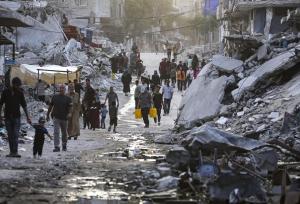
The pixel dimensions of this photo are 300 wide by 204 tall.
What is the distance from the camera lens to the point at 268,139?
12055mm

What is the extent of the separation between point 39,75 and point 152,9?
170 feet

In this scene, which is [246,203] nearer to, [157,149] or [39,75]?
[157,149]

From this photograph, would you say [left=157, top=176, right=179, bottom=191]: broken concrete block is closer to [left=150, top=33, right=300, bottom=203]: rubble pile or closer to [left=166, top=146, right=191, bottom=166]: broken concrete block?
[left=150, top=33, right=300, bottom=203]: rubble pile

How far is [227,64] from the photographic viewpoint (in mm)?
18234

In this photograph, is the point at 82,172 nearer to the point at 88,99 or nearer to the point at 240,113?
the point at 240,113

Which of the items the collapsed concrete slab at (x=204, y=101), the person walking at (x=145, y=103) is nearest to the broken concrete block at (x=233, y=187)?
the collapsed concrete slab at (x=204, y=101)

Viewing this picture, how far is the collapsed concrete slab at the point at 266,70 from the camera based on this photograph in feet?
50.5

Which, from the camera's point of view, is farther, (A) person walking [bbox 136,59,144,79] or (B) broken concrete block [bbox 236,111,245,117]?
(A) person walking [bbox 136,59,144,79]

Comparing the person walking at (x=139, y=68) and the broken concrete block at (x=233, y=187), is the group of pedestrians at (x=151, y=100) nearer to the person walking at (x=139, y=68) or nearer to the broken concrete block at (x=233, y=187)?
the person walking at (x=139, y=68)

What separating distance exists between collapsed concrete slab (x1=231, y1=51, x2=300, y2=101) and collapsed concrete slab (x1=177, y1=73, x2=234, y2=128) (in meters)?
0.55

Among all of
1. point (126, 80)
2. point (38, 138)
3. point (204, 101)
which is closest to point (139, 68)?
point (126, 80)

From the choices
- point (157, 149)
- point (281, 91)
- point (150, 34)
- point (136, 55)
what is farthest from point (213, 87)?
point (150, 34)

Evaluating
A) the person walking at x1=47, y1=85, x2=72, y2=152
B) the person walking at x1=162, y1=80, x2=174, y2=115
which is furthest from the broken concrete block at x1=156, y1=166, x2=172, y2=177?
the person walking at x1=162, y1=80, x2=174, y2=115

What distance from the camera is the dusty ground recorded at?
780 cm
